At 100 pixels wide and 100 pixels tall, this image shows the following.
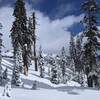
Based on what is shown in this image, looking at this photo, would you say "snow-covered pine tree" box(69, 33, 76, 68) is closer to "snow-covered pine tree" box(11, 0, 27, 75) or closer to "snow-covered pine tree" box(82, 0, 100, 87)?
"snow-covered pine tree" box(11, 0, 27, 75)

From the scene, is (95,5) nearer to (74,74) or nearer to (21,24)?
(21,24)

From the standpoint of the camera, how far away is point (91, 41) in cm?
4094

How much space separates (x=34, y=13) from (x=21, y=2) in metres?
12.4

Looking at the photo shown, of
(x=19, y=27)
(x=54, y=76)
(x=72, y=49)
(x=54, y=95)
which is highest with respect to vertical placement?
(x=19, y=27)

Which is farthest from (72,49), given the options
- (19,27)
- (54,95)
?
(54,95)

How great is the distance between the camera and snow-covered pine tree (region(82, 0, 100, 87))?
131ft

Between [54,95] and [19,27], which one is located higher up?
[19,27]

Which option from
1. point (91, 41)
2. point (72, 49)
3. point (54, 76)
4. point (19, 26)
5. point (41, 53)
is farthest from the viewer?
point (72, 49)

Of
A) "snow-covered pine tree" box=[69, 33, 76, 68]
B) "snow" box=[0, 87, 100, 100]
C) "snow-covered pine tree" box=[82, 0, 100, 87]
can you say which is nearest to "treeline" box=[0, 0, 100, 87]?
"snow-covered pine tree" box=[82, 0, 100, 87]

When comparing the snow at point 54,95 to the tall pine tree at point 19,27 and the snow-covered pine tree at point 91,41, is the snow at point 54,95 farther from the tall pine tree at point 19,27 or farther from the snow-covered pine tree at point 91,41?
the tall pine tree at point 19,27

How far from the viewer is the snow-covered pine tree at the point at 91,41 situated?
131 ft

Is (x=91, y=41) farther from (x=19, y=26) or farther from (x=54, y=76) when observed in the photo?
(x=54, y=76)

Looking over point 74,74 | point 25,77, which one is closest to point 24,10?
point 25,77

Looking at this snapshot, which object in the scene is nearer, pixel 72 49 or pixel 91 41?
pixel 91 41
